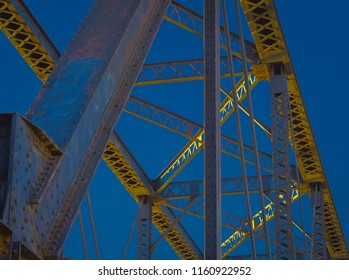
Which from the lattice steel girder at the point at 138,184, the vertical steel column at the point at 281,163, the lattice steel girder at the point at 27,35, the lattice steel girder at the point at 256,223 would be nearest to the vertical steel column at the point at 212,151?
the lattice steel girder at the point at 27,35

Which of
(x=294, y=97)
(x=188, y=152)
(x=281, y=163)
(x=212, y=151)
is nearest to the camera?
(x=212, y=151)

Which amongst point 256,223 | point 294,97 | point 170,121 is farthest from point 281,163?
point 256,223

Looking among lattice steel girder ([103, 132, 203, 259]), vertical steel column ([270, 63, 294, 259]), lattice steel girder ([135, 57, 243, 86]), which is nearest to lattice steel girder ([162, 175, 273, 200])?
lattice steel girder ([103, 132, 203, 259])

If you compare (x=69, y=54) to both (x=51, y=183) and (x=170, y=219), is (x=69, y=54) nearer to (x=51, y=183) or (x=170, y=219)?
(x=51, y=183)

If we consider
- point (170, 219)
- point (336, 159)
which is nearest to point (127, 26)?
point (170, 219)

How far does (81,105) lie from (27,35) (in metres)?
12.5

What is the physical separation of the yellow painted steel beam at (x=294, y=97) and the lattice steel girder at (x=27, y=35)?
17.9ft

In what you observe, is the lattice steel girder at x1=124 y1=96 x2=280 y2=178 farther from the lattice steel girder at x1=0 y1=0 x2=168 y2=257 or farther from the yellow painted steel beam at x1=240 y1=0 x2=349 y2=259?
the lattice steel girder at x1=0 y1=0 x2=168 y2=257

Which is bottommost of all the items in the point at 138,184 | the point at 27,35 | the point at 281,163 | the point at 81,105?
the point at 81,105

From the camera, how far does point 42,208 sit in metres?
7.11

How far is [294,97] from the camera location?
91.3ft

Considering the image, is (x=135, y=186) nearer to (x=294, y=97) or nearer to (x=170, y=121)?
(x=170, y=121)

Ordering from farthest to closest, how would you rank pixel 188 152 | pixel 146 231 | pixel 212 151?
pixel 146 231
pixel 188 152
pixel 212 151
